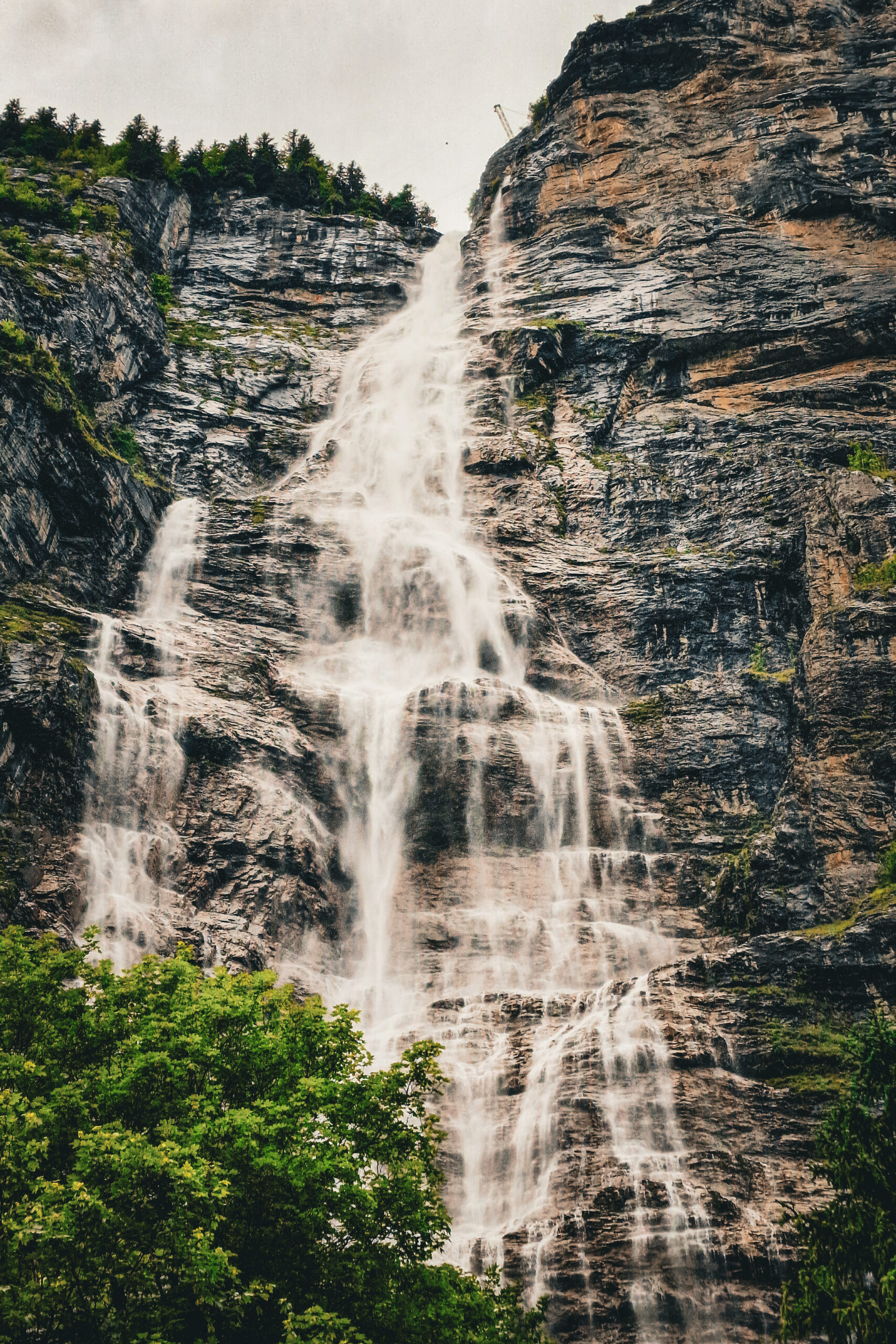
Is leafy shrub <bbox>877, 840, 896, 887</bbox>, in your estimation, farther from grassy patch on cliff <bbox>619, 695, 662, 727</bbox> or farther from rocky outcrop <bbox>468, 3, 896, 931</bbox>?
grassy patch on cliff <bbox>619, 695, 662, 727</bbox>

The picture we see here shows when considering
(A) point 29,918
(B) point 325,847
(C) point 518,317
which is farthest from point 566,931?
(C) point 518,317

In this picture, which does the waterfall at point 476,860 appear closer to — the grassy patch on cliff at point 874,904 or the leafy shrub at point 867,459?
the grassy patch on cliff at point 874,904

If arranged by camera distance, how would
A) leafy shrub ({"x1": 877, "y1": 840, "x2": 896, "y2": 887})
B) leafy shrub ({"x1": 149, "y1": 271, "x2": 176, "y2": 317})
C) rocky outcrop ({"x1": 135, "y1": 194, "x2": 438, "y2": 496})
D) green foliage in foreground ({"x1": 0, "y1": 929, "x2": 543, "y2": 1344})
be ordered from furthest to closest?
leafy shrub ({"x1": 149, "y1": 271, "x2": 176, "y2": 317}), rocky outcrop ({"x1": 135, "y1": 194, "x2": 438, "y2": 496}), leafy shrub ({"x1": 877, "y1": 840, "x2": 896, "y2": 887}), green foliage in foreground ({"x1": 0, "y1": 929, "x2": 543, "y2": 1344})

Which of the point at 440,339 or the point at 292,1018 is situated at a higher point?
the point at 440,339

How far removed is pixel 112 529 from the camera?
43094 millimetres

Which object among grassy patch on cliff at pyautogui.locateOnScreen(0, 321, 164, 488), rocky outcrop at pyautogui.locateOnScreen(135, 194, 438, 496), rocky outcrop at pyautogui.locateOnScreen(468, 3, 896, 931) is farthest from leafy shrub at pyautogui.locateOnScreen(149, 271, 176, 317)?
rocky outcrop at pyautogui.locateOnScreen(468, 3, 896, 931)

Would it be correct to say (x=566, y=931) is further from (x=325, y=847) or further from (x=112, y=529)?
(x=112, y=529)

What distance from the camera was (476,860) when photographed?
120 feet

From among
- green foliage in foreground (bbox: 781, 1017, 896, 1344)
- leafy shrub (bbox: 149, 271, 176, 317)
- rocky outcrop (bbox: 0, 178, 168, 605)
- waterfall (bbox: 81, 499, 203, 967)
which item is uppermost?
leafy shrub (bbox: 149, 271, 176, 317)

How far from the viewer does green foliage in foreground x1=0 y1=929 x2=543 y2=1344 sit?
1456 cm

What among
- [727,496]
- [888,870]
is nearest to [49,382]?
A: [727,496]

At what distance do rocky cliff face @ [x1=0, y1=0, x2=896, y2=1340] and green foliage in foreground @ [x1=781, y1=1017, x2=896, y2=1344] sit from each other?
4439mm

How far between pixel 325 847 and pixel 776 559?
2066 cm

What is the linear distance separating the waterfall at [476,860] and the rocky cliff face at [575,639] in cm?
14
